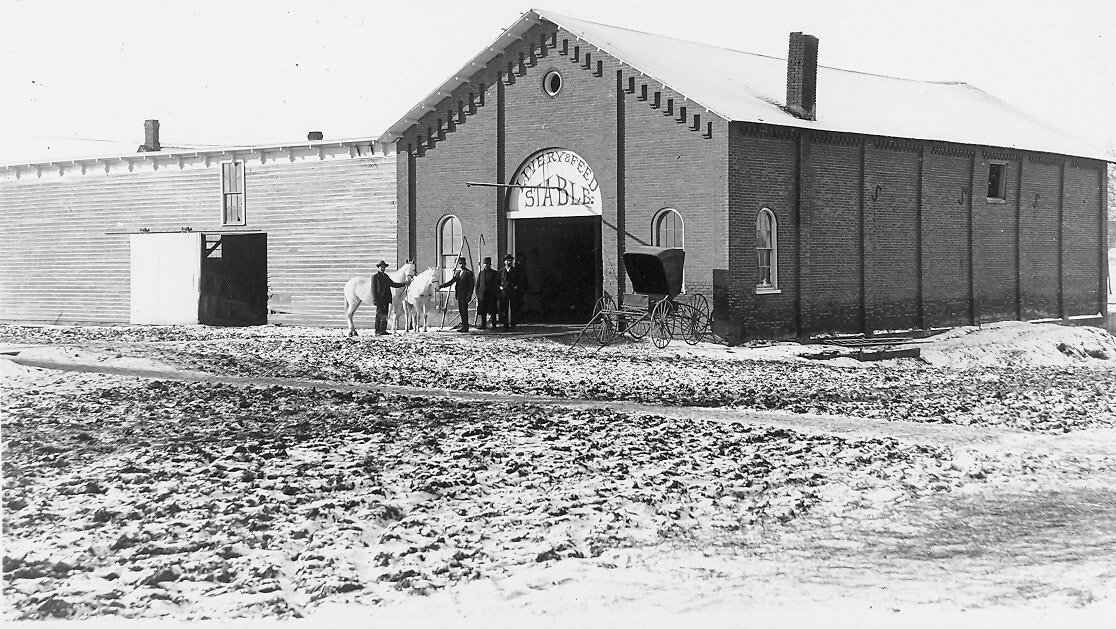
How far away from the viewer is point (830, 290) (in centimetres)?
2725

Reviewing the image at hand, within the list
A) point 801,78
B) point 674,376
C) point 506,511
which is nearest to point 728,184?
point 801,78

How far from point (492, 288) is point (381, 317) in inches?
99.6

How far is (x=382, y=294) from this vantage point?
27.0 m

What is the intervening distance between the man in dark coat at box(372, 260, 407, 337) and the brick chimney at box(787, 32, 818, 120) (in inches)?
372

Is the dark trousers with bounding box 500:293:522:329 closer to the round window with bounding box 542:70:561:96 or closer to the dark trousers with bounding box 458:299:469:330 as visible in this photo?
the dark trousers with bounding box 458:299:469:330

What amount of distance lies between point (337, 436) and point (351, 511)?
309cm

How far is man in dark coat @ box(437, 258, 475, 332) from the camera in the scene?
27.3 meters

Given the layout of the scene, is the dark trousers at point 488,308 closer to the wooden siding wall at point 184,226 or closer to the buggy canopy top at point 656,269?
the wooden siding wall at point 184,226

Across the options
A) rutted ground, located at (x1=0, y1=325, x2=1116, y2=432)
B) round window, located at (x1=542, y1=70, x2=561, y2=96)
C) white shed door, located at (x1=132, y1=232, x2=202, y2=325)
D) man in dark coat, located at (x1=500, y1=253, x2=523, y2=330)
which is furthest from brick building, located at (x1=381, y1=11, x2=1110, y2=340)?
white shed door, located at (x1=132, y1=232, x2=202, y2=325)

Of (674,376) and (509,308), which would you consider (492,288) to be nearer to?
(509,308)

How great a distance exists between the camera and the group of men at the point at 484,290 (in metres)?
27.1

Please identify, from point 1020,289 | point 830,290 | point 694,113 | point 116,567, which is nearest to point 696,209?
point 694,113

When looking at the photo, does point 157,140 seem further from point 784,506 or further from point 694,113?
point 784,506

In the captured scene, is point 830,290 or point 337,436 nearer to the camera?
point 337,436
